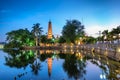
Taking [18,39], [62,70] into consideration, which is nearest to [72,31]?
[18,39]

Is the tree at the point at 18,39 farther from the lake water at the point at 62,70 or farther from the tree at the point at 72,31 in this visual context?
the lake water at the point at 62,70

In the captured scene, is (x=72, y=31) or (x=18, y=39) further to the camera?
(x=18, y=39)

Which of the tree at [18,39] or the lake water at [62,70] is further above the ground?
the tree at [18,39]

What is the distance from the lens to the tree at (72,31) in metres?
107

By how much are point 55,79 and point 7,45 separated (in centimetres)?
10458

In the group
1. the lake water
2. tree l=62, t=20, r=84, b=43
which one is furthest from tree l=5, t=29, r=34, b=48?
the lake water

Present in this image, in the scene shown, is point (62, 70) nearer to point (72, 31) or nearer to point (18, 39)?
point (72, 31)

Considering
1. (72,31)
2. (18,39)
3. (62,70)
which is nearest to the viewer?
(62,70)

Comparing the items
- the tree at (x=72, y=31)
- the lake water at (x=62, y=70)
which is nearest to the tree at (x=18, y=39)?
the tree at (x=72, y=31)

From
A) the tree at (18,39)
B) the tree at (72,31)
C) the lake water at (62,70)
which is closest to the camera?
the lake water at (62,70)

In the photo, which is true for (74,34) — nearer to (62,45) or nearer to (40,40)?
(62,45)

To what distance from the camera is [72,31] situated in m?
107

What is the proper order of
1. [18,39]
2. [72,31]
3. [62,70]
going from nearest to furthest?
[62,70], [72,31], [18,39]

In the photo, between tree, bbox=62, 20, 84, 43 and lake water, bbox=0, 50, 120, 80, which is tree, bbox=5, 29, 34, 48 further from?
lake water, bbox=0, 50, 120, 80
